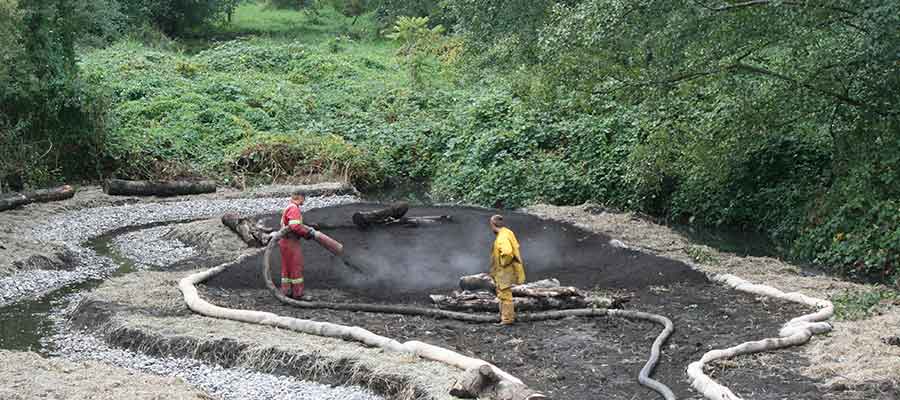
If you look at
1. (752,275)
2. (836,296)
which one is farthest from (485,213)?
(836,296)

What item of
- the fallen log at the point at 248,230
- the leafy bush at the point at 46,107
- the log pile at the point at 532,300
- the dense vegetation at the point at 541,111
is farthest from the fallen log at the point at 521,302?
the leafy bush at the point at 46,107

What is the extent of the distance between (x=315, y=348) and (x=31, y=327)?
401cm

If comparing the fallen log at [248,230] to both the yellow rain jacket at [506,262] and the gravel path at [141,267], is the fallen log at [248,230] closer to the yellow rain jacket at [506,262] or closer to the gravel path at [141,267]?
the gravel path at [141,267]

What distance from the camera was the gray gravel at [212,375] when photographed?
9.62m

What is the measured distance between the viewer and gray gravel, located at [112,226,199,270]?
16141 millimetres

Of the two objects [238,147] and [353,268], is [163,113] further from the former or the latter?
[353,268]

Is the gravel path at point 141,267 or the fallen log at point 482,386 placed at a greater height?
the fallen log at point 482,386

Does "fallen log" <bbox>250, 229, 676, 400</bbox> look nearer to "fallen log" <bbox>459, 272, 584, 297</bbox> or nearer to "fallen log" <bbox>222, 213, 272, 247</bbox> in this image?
"fallen log" <bbox>459, 272, 584, 297</bbox>

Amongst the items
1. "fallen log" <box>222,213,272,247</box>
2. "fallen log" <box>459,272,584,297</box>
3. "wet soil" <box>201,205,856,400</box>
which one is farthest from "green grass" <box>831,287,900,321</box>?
"fallen log" <box>222,213,272,247</box>

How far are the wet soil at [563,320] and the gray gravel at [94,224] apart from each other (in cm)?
264

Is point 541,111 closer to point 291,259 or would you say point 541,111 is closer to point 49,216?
point 291,259

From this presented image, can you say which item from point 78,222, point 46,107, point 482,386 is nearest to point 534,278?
point 482,386

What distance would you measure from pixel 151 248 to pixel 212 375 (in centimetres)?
746

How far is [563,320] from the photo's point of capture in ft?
37.7
